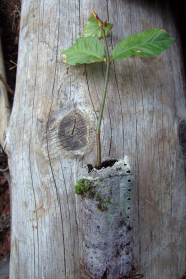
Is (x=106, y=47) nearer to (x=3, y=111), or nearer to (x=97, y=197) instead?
(x=97, y=197)

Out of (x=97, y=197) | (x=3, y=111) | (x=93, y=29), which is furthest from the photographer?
(x=3, y=111)

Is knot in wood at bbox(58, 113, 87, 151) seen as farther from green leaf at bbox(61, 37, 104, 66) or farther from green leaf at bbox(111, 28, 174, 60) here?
green leaf at bbox(111, 28, 174, 60)

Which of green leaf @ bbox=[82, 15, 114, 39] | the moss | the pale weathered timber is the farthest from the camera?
the pale weathered timber

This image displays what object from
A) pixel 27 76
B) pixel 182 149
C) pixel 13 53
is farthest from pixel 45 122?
pixel 13 53

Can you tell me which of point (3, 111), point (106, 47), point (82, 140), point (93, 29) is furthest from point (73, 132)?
point (3, 111)

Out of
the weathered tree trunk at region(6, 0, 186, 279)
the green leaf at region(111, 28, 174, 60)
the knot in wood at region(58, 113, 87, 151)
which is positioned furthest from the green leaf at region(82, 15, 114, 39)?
the knot in wood at region(58, 113, 87, 151)

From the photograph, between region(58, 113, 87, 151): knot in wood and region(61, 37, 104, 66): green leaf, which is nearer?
region(61, 37, 104, 66): green leaf

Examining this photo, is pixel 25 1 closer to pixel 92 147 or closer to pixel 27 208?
pixel 92 147
